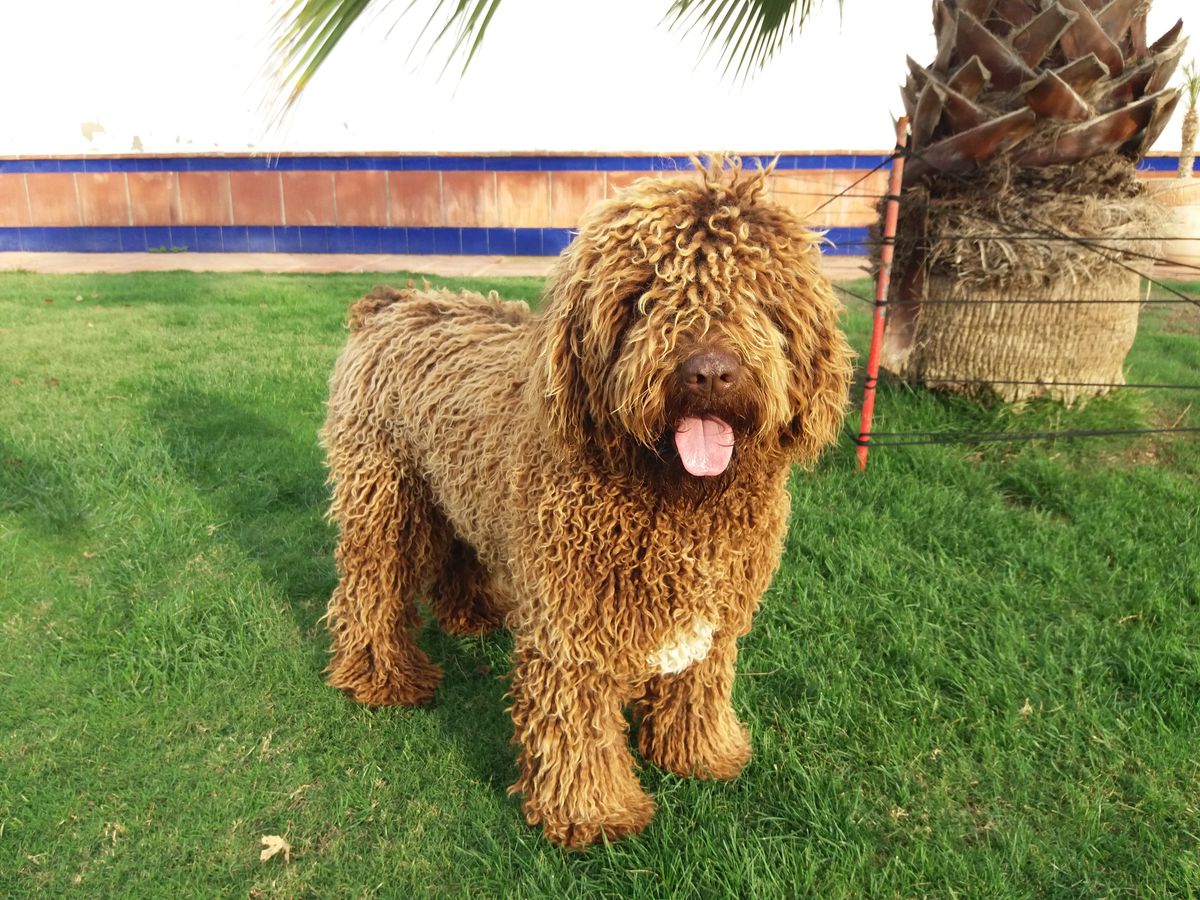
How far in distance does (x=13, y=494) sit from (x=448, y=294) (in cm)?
341

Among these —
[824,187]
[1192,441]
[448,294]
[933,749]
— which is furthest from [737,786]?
[824,187]

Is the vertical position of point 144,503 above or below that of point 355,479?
below

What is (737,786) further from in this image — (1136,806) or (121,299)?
(121,299)

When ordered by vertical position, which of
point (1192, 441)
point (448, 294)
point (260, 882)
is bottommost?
point (260, 882)

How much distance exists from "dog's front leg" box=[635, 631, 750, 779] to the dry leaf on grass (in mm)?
1322

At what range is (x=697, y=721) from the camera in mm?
3088

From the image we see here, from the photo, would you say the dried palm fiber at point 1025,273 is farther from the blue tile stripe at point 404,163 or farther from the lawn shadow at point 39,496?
the blue tile stripe at point 404,163

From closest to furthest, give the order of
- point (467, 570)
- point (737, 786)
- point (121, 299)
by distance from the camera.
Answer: point (737, 786) → point (467, 570) → point (121, 299)

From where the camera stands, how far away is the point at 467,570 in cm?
406

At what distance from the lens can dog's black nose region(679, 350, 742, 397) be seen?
205 cm

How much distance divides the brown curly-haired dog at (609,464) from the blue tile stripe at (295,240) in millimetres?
11914

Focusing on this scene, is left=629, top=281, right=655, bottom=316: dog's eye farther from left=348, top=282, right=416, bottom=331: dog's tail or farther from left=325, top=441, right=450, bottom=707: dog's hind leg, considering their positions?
left=348, top=282, right=416, bottom=331: dog's tail

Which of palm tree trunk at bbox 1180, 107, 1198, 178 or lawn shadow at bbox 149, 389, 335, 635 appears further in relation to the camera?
palm tree trunk at bbox 1180, 107, 1198, 178

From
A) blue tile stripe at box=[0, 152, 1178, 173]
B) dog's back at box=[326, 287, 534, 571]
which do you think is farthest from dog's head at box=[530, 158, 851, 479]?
blue tile stripe at box=[0, 152, 1178, 173]
